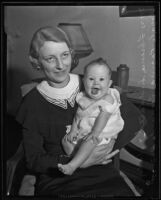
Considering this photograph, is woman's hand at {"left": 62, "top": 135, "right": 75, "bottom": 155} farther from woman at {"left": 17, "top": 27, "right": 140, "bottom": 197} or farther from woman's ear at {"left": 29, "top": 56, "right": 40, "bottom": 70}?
woman's ear at {"left": 29, "top": 56, "right": 40, "bottom": 70}

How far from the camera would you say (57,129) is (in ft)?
4.22

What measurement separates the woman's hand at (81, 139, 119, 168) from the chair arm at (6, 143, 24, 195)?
0.26 metres

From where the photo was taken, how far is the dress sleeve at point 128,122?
4.24 feet

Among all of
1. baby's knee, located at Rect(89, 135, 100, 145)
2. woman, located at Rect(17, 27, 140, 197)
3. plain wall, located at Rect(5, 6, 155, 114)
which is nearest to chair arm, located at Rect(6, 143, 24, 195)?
woman, located at Rect(17, 27, 140, 197)

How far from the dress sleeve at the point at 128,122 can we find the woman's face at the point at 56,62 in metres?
0.26

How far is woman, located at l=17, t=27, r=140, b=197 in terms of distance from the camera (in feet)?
4.20

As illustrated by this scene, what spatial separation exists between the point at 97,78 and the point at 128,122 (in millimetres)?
227

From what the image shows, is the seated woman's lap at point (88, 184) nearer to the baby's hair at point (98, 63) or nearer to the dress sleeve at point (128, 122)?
the dress sleeve at point (128, 122)

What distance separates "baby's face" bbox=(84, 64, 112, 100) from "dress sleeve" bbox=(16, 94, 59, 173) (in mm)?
242

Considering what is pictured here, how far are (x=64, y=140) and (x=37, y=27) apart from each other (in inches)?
18.8

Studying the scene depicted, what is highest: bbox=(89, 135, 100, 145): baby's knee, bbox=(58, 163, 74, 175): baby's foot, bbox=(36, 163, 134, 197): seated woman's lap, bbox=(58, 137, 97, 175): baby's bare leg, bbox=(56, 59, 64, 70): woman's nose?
bbox=(56, 59, 64, 70): woman's nose

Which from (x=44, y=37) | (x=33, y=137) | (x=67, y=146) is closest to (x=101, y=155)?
(x=67, y=146)

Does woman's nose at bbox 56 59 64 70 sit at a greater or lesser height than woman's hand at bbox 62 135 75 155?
greater

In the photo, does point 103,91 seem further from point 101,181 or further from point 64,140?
point 101,181
